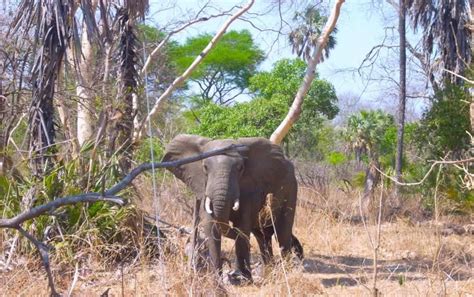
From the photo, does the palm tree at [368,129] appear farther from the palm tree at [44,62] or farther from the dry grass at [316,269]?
the palm tree at [44,62]

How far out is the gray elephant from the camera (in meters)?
9.47

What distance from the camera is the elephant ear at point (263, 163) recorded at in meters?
10.3

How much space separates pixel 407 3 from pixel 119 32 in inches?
402

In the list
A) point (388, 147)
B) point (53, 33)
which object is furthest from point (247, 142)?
point (388, 147)

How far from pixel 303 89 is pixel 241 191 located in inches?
214

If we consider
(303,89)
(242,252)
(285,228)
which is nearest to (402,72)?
(303,89)

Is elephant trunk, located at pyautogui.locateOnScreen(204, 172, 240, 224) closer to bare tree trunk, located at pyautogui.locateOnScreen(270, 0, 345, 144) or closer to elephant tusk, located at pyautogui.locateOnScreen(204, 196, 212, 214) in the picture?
elephant tusk, located at pyautogui.locateOnScreen(204, 196, 212, 214)

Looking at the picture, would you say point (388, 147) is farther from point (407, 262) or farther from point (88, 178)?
point (88, 178)

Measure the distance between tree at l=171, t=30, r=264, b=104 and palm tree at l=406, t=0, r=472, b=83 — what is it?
15355 mm

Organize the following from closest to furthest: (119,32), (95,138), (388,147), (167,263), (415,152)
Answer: (167,263) < (95,138) < (119,32) < (415,152) < (388,147)

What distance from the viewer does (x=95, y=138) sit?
1095cm

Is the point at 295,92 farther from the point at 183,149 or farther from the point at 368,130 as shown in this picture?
the point at 183,149

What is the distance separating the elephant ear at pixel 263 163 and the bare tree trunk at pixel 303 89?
3.77 meters

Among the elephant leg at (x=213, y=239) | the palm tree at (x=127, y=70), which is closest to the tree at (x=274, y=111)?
the palm tree at (x=127, y=70)
